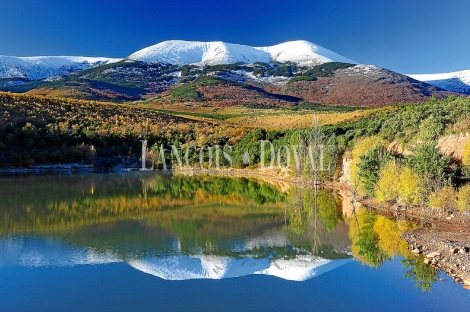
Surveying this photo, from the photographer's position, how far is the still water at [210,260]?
34.3 feet

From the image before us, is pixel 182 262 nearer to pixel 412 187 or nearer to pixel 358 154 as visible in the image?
pixel 412 187

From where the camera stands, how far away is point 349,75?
437 ft

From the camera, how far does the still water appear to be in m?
10.5

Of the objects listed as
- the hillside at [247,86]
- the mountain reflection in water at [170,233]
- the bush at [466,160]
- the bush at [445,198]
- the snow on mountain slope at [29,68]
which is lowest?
the mountain reflection in water at [170,233]

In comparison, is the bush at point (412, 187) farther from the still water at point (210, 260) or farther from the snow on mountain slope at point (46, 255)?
the snow on mountain slope at point (46, 255)

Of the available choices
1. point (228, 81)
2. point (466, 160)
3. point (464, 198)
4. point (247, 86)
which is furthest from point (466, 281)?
point (228, 81)

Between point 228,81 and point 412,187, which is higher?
point 228,81

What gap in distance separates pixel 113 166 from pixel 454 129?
134 feet

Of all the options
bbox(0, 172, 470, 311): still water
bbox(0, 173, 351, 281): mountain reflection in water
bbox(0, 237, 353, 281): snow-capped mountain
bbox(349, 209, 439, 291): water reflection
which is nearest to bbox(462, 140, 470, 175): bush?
bbox(349, 209, 439, 291): water reflection

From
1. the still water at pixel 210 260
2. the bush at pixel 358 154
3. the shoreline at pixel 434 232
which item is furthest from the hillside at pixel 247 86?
the still water at pixel 210 260

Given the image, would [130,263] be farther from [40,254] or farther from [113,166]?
[113,166]

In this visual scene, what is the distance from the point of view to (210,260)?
13.8m

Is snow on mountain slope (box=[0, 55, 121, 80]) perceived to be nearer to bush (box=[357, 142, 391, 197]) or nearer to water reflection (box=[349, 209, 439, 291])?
bush (box=[357, 142, 391, 197])

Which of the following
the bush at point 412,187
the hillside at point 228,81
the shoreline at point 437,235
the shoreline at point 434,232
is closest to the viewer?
the shoreline at point 437,235
